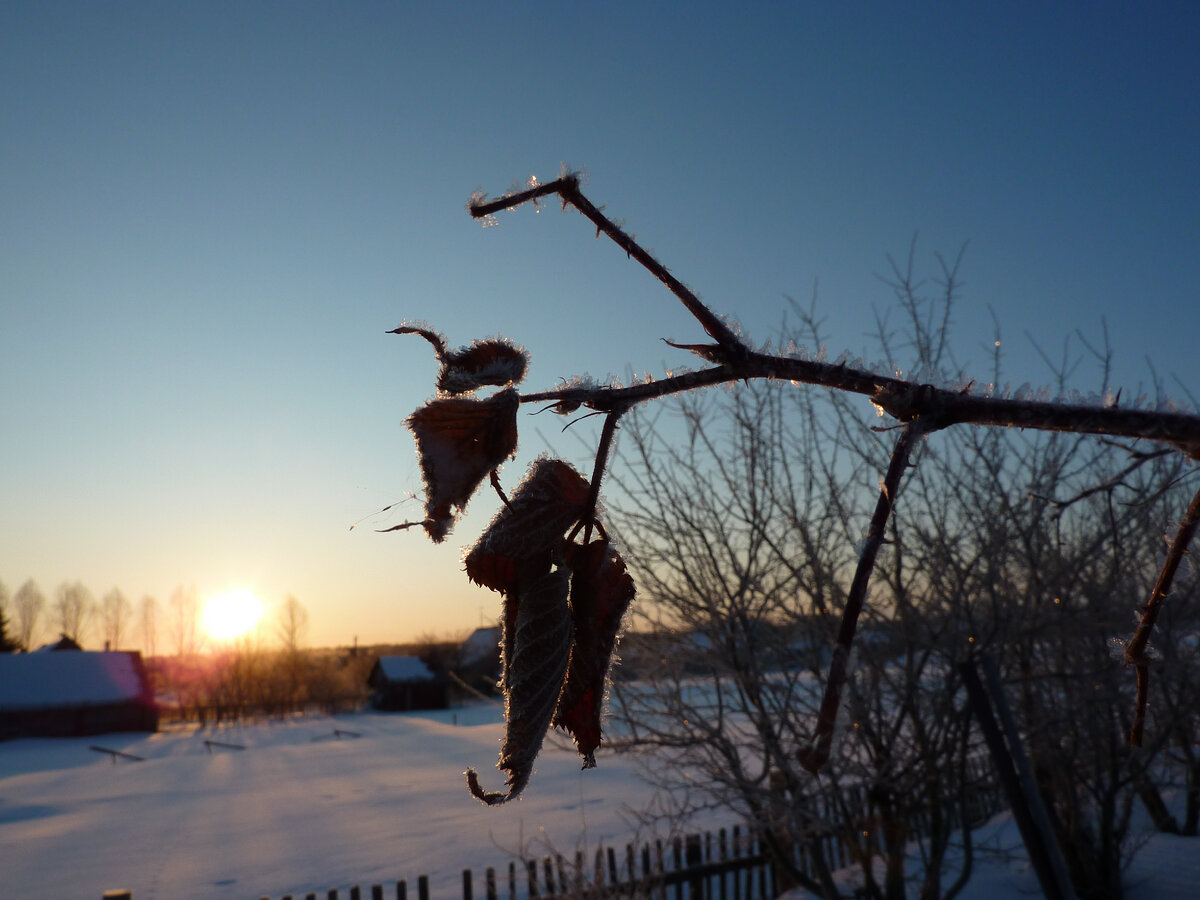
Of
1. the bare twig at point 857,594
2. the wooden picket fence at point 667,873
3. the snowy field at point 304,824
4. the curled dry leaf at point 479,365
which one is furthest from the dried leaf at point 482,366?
the wooden picket fence at point 667,873

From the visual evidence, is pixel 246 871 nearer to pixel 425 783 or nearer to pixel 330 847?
pixel 330 847

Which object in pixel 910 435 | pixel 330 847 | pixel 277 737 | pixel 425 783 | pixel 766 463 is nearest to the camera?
pixel 910 435

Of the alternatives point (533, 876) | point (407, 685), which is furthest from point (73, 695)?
point (533, 876)

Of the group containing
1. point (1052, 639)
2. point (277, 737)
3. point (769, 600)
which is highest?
point (769, 600)

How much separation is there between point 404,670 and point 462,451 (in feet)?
122

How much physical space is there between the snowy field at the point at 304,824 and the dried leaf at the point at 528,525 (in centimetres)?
571

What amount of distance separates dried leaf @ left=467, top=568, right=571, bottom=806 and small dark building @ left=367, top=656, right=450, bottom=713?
36.7 meters

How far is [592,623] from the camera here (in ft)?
1.59

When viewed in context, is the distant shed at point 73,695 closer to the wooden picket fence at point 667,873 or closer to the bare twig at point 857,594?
the wooden picket fence at point 667,873

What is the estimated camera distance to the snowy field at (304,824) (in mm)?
10156

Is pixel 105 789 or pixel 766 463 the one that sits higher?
pixel 766 463

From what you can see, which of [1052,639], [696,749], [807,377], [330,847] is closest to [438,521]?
[807,377]

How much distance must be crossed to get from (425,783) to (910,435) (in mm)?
19534

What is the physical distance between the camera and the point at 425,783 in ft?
58.9
